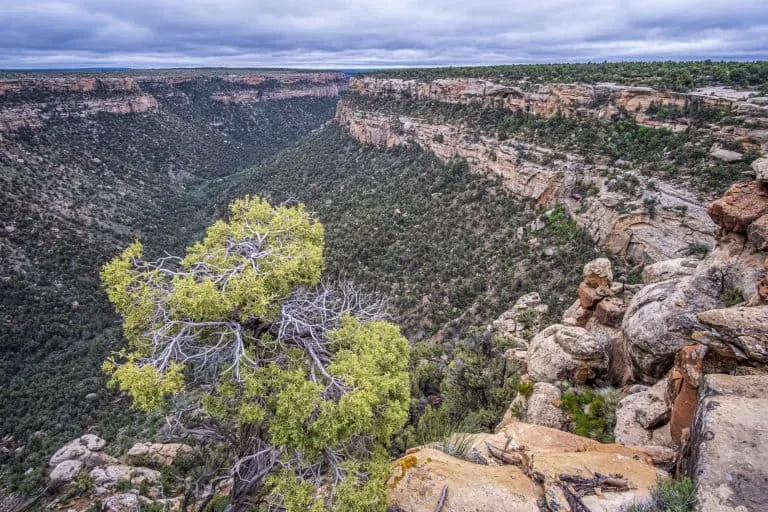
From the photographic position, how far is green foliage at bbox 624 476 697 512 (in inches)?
196

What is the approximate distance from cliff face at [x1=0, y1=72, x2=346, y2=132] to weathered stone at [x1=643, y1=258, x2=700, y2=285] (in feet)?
224

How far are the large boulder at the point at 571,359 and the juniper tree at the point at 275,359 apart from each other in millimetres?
5780

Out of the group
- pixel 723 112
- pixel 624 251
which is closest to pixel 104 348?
pixel 624 251

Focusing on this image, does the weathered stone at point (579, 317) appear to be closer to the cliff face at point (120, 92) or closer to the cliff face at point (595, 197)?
the cliff face at point (595, 197)

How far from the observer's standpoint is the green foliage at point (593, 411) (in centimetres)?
952

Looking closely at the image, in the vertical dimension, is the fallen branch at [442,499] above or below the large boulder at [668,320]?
below

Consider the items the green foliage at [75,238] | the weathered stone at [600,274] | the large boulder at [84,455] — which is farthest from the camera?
the green foliage at [75,238]

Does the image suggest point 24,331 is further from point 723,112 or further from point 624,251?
point 723,112

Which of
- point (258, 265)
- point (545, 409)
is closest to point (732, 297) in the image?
point (545, 409)

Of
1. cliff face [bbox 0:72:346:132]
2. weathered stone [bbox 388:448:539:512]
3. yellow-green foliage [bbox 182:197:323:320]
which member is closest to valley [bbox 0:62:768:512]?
weathered stone [bbox 388:448:539:512]

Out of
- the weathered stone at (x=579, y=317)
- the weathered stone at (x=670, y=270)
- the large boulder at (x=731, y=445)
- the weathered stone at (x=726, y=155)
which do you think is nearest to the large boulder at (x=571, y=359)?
the weathered stone at (x=579, y=317)

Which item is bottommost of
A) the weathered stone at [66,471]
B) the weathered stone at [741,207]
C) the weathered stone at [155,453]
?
the weathered stone at [155,453]

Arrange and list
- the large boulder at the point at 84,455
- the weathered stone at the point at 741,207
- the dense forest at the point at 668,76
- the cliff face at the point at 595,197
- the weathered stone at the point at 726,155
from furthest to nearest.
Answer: the dense forest at the point at 668,76, the weathered stone at the point at 726,155, the cliff face at the point at 595,197, the large boulder at the point at 84,455, the weathered stone at the point at 741,207

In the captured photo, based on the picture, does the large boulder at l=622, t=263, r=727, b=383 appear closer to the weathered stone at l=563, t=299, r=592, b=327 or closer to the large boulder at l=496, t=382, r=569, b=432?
the large boulder at l=496, t=382, r=569, b=432
